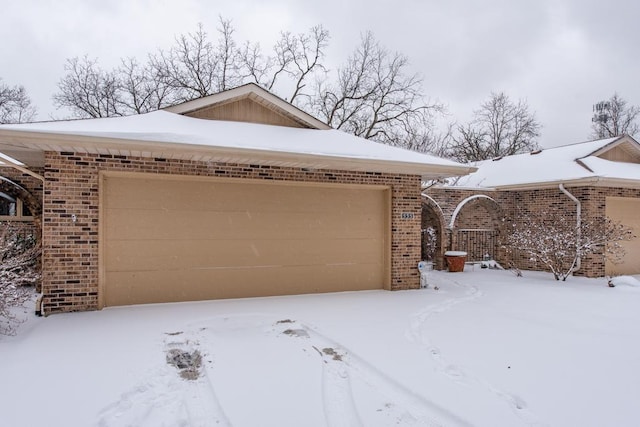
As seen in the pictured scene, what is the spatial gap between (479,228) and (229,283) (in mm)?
8948

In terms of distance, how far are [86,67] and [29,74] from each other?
4.44 meters

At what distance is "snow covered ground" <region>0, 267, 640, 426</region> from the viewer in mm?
3156

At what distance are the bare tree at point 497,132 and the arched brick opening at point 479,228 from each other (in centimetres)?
1598

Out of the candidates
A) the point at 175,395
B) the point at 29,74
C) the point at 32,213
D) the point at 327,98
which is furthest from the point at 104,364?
the point at 29,74

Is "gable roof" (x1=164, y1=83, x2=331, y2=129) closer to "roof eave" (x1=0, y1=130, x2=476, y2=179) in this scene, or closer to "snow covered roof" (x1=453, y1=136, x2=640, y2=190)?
"roof eave" (x1=0, y1=130, x2=476, y2=179)

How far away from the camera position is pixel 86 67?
73.4 feet

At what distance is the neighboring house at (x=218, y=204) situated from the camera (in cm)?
611

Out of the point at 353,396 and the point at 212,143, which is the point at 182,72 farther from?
the point at 353,396

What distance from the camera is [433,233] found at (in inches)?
496

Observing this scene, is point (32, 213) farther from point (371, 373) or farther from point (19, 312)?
point (371, 373)

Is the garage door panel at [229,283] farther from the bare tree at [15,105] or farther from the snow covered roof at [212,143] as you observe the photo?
the bare tree at [15,105]

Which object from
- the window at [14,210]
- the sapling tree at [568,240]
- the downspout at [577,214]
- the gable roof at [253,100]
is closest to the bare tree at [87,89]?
the window at [14,210]

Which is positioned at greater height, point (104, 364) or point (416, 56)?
point (416, 56)

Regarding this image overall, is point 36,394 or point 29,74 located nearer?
point 36,394
